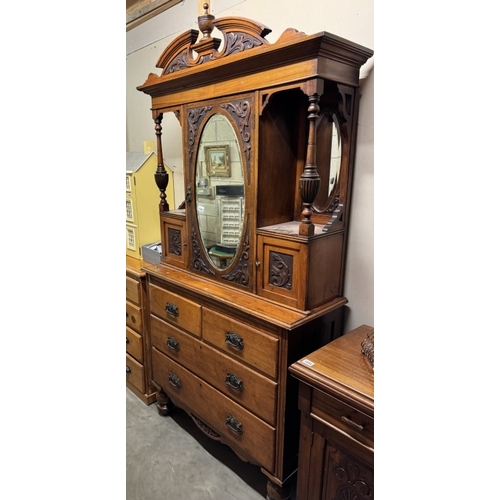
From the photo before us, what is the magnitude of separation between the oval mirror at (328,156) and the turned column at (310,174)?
0.27 m

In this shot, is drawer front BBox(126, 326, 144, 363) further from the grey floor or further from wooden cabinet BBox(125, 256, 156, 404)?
the grey floor

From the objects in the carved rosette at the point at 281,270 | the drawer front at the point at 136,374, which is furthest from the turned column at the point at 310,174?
the drawer front at the point at 136,374

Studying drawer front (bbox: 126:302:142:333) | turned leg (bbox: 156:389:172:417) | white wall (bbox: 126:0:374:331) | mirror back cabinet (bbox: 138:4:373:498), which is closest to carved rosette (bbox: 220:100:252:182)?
mirror back cabinet (bbox: 138:4:373:498)

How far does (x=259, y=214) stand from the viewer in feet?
4.59

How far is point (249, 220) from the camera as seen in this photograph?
1.41 metres

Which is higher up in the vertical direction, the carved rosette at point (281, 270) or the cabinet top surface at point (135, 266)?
the carved rosette at point (281, 270)

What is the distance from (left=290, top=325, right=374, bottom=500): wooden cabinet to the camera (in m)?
1.02

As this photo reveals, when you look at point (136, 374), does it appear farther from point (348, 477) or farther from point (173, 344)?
point (348, 477)

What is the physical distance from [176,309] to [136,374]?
2.57ft

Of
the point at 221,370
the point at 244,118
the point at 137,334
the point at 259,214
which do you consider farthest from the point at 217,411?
the point at 244,118

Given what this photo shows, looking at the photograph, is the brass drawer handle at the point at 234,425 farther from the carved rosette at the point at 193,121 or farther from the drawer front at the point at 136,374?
the carved rosette at the point at 193,121

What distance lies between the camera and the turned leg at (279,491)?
1436 mm
